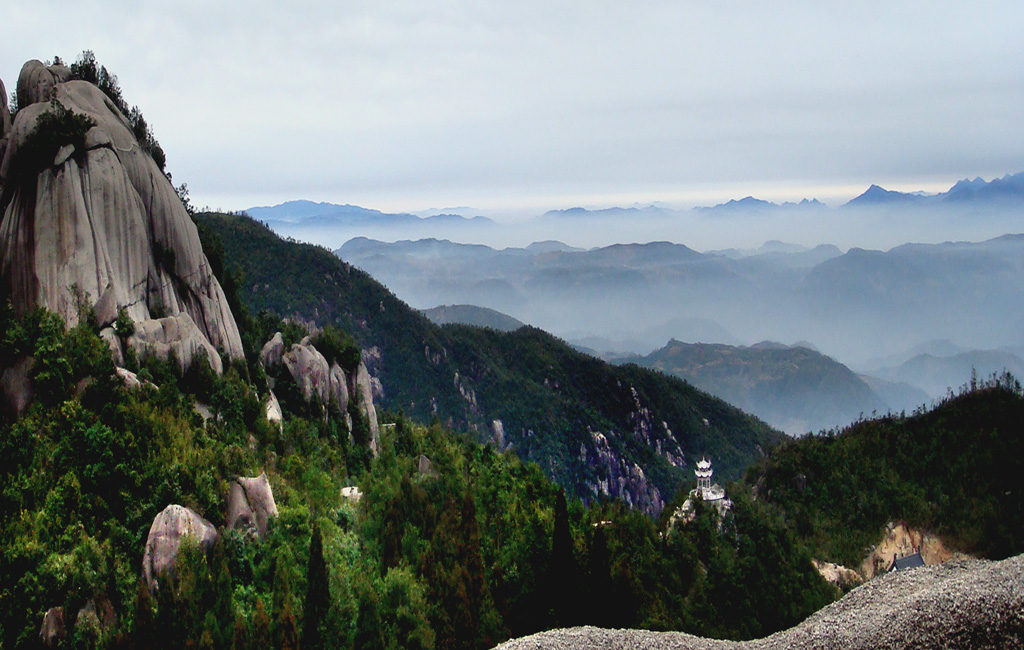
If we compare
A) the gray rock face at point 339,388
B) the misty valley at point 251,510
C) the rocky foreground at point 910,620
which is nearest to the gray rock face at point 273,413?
the misty valley at point 251,510

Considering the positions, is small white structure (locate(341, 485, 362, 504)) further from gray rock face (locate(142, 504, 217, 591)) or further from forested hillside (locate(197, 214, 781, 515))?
forested hillside (locate(197, 214, 781, 515))

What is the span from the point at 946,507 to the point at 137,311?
99055 millimetres

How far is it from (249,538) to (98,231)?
19091mm

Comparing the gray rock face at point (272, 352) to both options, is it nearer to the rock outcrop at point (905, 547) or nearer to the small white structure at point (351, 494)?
the small white structure at point (351, 494)

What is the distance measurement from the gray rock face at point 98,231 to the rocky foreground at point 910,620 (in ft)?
91.9

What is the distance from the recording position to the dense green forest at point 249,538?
861 inches

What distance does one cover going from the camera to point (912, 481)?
92.1 m

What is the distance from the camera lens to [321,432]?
46.4 m

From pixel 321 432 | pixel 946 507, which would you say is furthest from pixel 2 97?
pixel 946 507

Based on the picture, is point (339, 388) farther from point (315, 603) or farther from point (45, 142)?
point (315, 603)

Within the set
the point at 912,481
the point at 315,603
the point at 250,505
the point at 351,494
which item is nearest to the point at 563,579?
the point at 351,494

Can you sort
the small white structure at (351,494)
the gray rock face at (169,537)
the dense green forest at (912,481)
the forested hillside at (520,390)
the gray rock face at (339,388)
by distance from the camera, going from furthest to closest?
the forested hillside at (520,390)
the dense green forest at (912,481)
the gray rock face at (339,388)
the small white structure at (351,494)
the gray rock face at (169,537)

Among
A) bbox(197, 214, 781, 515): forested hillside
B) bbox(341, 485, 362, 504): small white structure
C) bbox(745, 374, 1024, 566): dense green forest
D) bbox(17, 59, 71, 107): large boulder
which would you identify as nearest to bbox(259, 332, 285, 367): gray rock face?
bbox(341, 485, 362, 504): small white structure

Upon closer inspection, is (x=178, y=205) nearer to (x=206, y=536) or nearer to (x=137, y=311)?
(x=137, y=311)
